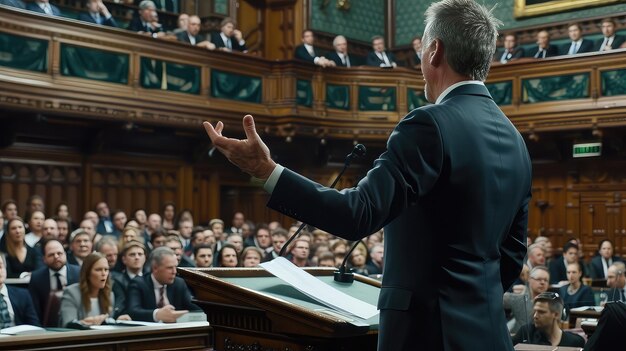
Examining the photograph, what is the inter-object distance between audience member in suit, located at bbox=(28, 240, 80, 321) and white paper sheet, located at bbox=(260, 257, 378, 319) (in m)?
4.51

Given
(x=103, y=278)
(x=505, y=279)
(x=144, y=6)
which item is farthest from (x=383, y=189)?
(x=144, y=6)

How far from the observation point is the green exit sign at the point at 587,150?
1416 centimetres

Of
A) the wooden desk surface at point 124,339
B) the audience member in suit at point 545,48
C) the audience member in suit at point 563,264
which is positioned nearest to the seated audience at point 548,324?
the wooden desk surface at point 124,339

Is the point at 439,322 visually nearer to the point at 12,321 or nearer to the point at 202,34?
the point at 12,321

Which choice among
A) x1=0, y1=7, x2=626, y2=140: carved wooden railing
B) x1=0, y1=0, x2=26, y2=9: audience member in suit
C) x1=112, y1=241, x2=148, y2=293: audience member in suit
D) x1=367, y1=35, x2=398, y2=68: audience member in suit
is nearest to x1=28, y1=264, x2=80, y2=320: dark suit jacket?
x1=112, y1=241, x2=148, y2=293: audience member in suit

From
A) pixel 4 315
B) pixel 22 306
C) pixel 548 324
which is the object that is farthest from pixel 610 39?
pixel 4 315

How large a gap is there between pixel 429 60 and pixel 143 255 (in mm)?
5356

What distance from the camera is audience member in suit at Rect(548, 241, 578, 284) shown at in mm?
10230

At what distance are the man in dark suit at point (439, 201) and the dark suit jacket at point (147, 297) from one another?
435cm

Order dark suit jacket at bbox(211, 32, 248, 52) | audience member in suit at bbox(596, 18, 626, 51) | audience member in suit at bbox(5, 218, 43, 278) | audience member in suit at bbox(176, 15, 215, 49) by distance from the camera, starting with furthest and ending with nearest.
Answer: dark suit jacket at bbox(211, 32, 248, 52), audience member in suit at bbox(596, 18, 626, 51), audience member in suit at bbox(176, 15, 215, 49), audience member in suit at bbox(5, 218, 43, 278)

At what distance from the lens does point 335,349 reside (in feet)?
7.14

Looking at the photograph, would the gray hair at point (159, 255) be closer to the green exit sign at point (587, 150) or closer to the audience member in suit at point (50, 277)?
the audience member in suit at point (50, 277)

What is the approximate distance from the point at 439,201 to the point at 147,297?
191 inches

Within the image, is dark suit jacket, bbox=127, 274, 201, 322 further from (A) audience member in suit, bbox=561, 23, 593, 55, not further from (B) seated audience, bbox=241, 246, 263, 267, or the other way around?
(A) audience member in suit, bbox=561, 23, 593, 55
